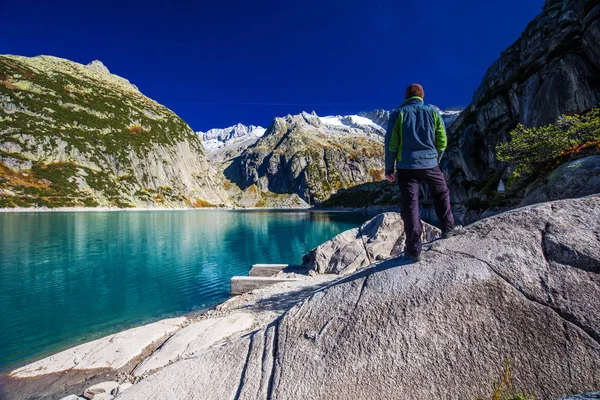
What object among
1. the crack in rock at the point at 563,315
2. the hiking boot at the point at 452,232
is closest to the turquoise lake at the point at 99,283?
the hiking boot at the point at 452,232

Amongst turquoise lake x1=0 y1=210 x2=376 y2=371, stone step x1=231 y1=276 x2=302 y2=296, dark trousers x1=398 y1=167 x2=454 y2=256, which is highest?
dark trousers x1=398 y1=167 x2=454 y2=256

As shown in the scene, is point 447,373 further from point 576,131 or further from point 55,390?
point 576,131

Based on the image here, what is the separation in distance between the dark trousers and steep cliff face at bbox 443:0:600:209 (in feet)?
148

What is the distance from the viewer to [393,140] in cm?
575

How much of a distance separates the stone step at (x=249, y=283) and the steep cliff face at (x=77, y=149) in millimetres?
133106

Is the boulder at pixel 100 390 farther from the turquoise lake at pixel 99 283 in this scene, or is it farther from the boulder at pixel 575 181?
the boulder at pixel 575 181

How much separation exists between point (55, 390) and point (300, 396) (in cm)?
1025

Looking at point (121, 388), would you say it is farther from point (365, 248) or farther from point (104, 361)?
point (365, 248)

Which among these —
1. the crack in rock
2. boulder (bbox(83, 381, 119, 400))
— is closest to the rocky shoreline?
the crack in rock

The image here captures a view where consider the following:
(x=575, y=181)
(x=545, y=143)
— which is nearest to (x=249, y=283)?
(x=575, y=181)

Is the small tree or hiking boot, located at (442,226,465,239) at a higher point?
the small tree

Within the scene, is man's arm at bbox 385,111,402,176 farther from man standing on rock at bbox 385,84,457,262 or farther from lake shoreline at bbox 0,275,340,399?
lake shoreline at bbox 0,275,340,399

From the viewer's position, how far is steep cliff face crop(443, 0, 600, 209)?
40.8 metres

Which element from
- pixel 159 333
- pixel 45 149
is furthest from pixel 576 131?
pixel 45 149
